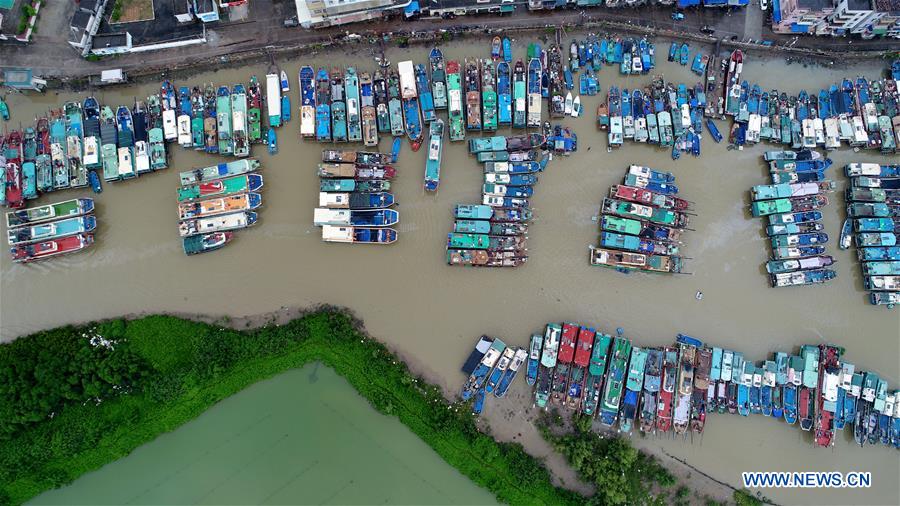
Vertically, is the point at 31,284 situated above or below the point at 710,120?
below

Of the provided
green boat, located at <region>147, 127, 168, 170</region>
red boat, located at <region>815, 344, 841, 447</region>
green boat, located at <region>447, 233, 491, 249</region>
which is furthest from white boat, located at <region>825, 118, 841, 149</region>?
green boat, located at <region>147, 127, 168, 170</region>

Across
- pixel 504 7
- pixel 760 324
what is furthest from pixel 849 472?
pixel 504 7

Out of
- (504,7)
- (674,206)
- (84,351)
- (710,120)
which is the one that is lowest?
(84,351)

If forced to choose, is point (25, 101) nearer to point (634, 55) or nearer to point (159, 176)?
point (159, 176)

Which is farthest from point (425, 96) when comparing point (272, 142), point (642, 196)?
point (642, 196)

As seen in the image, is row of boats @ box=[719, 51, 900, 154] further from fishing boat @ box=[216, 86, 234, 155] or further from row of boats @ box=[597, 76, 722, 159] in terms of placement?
fishing boat @ box=[216, 86, 234, 155]
